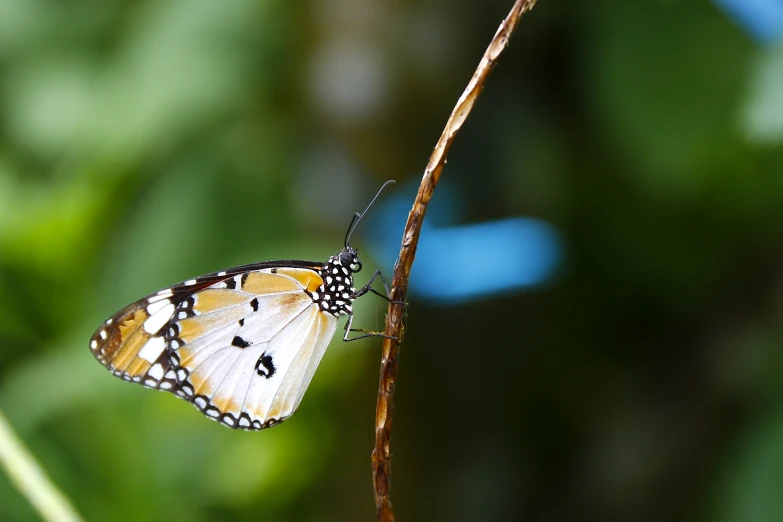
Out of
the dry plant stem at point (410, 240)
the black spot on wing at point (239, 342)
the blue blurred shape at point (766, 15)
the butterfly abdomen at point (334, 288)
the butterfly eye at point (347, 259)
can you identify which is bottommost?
the dry plant stem at point (410, 240)

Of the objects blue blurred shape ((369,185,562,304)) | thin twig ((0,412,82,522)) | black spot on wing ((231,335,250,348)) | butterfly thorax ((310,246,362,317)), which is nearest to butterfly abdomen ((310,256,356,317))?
butterfly thorax ((310,246,362,317))

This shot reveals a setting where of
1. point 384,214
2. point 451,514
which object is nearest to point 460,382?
point 451,514

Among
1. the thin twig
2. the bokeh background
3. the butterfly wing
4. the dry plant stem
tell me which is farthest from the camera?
the bokeh background

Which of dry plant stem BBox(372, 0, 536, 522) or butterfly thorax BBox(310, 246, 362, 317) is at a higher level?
butterfly thorax BBox(310, 246, 362, 317)

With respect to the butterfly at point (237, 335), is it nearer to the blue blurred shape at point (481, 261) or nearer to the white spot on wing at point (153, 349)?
the white spot on wing at point (153, 349)

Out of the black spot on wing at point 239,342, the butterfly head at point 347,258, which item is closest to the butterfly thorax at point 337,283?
Answer: the butterfly head at point 347,258

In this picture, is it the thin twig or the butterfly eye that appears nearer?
the thin twig

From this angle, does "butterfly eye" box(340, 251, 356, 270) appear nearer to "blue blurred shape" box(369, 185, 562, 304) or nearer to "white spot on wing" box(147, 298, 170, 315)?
"white spot on wing" box(147, 298, 170, 315)
